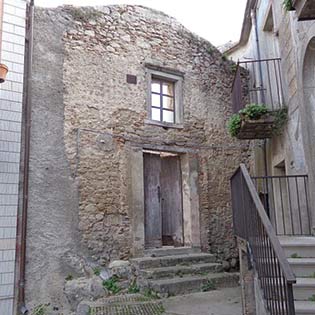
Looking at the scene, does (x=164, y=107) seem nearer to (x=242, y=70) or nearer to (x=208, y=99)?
(x=208, y=99)

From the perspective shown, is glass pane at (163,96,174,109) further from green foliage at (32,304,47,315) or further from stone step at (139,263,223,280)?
green foliage at (32,304,47,315)

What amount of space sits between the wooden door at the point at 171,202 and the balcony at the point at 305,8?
15.4 feet

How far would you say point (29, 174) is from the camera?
588 centimetres

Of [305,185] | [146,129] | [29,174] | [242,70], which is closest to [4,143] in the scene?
[29,174]

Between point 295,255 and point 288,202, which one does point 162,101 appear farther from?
point 295,255

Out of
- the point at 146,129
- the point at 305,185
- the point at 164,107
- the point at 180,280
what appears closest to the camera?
the point at 305,185

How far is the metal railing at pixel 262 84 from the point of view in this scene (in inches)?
263

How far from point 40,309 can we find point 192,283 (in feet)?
8.11

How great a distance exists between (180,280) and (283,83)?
388 cm

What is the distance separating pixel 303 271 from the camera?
12.5 feet

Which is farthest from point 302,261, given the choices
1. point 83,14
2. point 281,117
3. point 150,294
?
point 83,14

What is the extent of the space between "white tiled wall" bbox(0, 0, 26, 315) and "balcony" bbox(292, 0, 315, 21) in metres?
4.29

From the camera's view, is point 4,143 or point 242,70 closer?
point 4,143

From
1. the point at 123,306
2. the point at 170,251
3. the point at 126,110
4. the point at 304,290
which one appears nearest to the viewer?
Result: the point at 304,290
